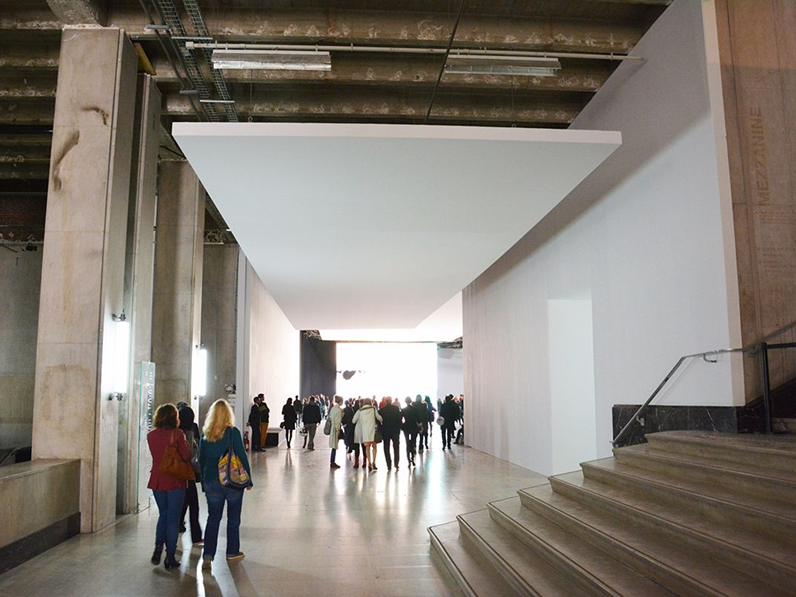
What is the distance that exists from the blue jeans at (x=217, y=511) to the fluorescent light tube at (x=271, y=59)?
4.48m

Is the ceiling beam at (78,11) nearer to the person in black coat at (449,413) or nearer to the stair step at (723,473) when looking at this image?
the stair step at (723,473)

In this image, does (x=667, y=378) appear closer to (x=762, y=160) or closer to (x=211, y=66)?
(x=762, y=160)

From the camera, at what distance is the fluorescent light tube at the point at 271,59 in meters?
7.05

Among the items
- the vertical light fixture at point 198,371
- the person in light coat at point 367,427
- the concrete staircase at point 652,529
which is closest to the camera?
the concrete staircase at point 652,529

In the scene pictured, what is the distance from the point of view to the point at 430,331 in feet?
83.1

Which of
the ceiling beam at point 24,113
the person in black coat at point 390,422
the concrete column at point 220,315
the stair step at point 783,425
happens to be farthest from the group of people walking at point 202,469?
the concrete column at point 220,315

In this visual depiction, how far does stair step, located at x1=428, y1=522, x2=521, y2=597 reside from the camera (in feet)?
14.3

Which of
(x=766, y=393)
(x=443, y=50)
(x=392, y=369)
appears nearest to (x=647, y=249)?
(x=766, y=393)

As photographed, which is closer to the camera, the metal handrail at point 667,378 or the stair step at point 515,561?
the stair step at point 515,561

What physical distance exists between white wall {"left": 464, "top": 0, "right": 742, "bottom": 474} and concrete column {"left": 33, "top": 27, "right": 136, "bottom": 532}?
6019mm

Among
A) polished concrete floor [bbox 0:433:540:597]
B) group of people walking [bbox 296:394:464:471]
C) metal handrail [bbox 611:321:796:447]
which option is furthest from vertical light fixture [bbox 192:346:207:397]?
metal handrail [bbox 611:321:796:447]

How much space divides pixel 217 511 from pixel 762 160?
5987 mm

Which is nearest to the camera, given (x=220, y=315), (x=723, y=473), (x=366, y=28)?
(x=723, y=473)

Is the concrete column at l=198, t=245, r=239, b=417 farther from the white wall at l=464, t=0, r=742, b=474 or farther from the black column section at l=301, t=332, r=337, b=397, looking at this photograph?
the black column section at l=301, t=332, r=337, b=397
